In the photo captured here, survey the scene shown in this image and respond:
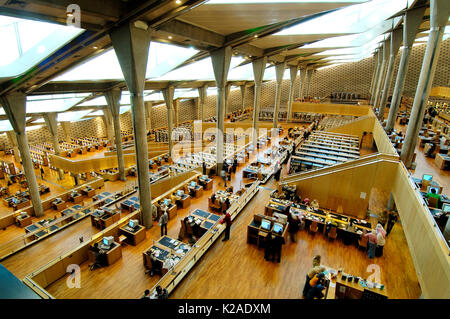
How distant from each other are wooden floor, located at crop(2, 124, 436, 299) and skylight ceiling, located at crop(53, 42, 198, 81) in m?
9.48

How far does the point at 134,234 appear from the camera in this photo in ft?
32.8

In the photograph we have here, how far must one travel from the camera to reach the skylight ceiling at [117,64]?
1445 cm

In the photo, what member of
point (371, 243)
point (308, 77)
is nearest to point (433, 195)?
point (371, 243)

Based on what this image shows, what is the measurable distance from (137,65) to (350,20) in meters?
14.4

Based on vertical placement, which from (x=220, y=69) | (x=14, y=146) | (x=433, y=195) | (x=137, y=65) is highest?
(x=220, y=69)

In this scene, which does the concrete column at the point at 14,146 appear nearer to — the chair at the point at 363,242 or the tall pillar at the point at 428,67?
the chair at the point at 363,242

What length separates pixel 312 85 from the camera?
41.7 meters

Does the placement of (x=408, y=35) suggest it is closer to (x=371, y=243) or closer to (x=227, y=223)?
(x=371, y=243)

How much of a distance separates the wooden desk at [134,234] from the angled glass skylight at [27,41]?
25.9 feet

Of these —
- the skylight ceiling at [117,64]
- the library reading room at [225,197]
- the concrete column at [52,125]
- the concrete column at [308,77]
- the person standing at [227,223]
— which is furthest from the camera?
the concrete column at [308,77]

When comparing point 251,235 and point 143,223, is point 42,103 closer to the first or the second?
point 143,223

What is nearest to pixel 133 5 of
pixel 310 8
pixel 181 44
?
pixel 181 44

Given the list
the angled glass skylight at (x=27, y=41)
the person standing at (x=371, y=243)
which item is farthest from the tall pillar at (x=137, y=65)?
the person standing at (x=371, y=243)

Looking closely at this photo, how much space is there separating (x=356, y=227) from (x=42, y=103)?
25.6 metres
